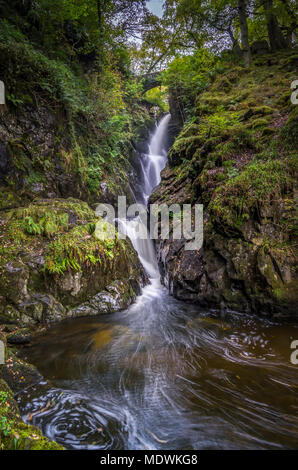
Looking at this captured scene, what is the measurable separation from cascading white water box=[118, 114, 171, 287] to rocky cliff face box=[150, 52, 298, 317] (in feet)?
2.78

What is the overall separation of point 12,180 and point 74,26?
811 cm

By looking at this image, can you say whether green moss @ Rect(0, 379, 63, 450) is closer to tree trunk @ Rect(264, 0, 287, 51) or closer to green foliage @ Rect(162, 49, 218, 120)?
green foliage @ Rect(162, 49, 218, 120)

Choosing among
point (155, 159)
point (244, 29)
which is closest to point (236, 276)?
point (244, 29)

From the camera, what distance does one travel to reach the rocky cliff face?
4668mm

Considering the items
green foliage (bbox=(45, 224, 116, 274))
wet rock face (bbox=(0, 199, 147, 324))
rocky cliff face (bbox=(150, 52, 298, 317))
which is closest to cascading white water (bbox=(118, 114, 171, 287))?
rocky cliff face (bbox=(150, 52, 298, 317))

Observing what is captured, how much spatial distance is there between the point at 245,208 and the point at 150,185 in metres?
8.89

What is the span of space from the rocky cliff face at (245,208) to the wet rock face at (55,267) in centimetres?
206

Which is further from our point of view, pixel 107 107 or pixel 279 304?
pixel 107 107

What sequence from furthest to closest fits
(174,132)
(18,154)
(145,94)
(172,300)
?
1. (145,94)
2. (174,132)
3. (172,300)
4. (18,154)

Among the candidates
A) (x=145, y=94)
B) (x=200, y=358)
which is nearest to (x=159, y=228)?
(x=200, y=358)

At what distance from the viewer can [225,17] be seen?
10.1 meters

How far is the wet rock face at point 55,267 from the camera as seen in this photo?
4.43m

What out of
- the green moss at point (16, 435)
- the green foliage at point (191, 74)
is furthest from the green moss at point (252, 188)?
the green foliage at point (191, 74)

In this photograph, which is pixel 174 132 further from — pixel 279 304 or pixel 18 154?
pixel 279 304
